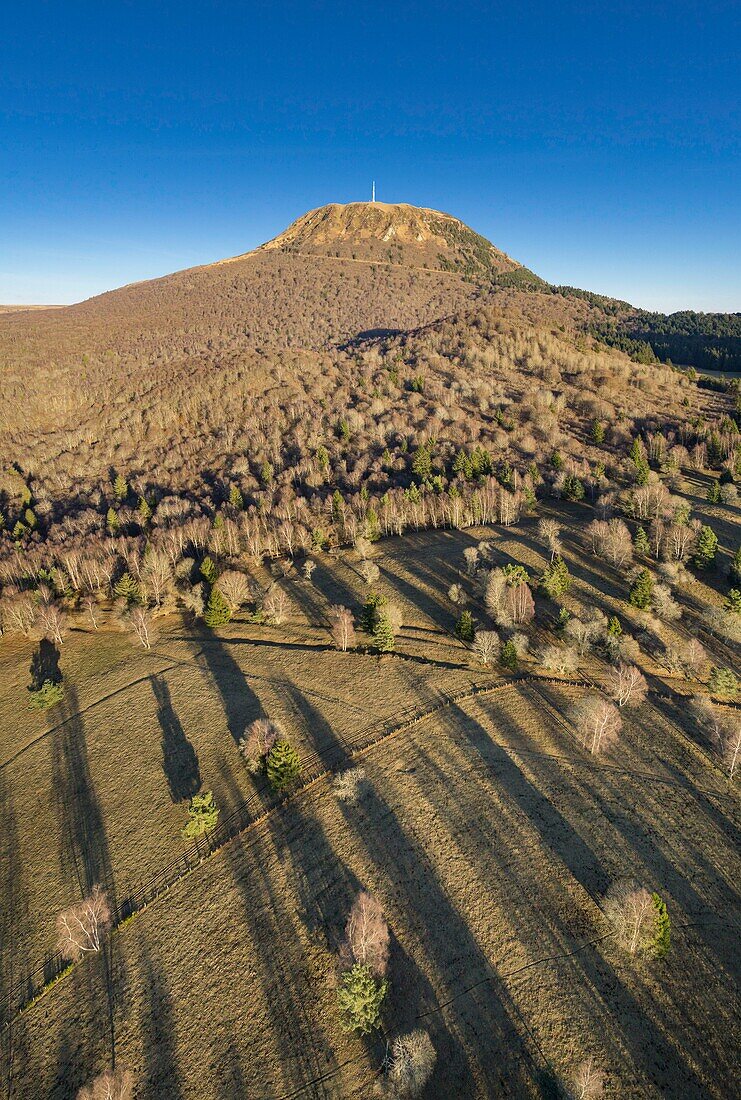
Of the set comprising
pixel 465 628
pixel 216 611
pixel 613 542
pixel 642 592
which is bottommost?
pixel 216 611

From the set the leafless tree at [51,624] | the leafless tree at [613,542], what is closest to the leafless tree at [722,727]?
the leafless tree at [613,542]

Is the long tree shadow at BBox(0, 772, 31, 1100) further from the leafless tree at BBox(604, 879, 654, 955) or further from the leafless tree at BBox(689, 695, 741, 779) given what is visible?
the leafless tree at BBox(689, 695, 741, 779)

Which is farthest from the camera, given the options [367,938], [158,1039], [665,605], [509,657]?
[665,605]

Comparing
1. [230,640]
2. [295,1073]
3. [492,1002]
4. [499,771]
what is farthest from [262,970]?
[230,640]

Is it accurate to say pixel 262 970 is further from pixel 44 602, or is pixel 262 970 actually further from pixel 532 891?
pixel 44 602

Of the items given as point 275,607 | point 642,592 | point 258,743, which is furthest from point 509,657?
point 275,607

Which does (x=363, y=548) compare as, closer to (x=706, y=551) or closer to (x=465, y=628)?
(x=465, y=628)
